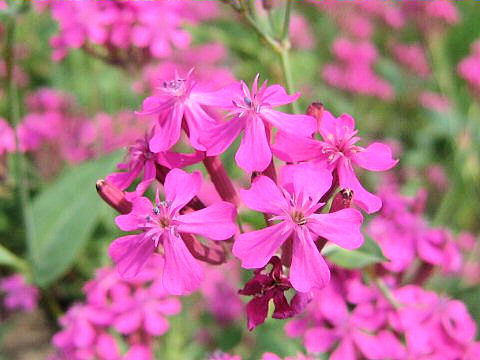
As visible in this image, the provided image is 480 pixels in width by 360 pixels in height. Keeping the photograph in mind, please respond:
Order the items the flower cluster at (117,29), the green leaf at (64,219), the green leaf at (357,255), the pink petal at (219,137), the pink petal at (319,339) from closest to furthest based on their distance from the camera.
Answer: the pink petal at (219,137) → the green leaf at (357,255) → the pink petal at (319,339) → the green leaf at (64,219) → the flower cluster at (117,29)

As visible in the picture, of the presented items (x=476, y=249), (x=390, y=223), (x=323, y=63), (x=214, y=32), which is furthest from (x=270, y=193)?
(x=323, y=63)

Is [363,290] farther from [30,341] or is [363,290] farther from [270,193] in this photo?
[30,341]

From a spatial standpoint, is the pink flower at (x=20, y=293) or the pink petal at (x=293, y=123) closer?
the pink petal at (x=293, y=123)

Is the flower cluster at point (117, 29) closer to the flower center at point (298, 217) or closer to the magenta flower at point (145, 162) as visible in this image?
the magenta flower at point (145, 162)

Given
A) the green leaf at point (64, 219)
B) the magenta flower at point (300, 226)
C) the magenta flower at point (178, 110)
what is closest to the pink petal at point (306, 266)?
the magenta flower at point (300, 226)

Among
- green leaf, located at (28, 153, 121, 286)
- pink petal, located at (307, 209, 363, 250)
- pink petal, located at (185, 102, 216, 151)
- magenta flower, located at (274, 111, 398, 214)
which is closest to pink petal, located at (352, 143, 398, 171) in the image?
magenta flower, located at (274, 111, 398, 214)

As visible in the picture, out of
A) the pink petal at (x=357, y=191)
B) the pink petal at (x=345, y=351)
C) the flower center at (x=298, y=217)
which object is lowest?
the pink petal at (x=345, y=351)

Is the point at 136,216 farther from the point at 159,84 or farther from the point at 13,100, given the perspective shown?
the point at 159,84
